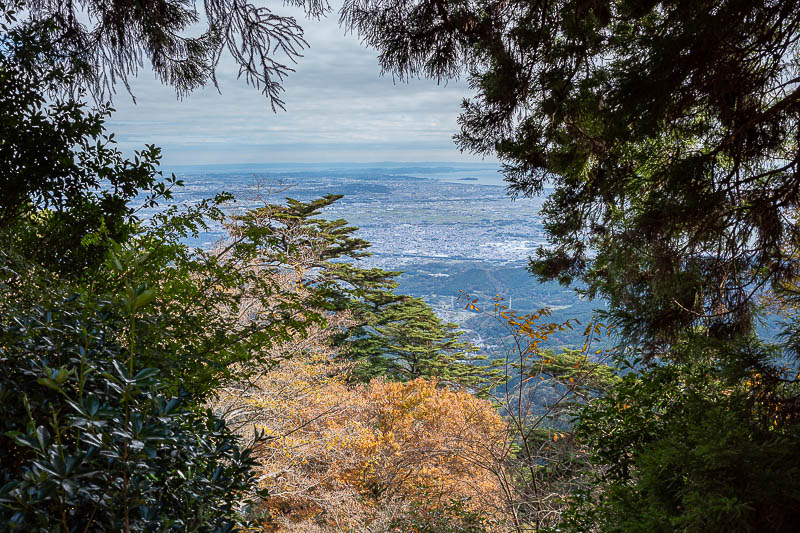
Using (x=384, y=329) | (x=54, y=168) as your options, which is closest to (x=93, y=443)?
(x=54, y=168)

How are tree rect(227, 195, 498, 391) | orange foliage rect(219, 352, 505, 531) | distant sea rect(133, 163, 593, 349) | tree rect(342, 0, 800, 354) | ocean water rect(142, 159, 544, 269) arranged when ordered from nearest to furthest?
tree rect(342, 0, 800, 354) < orange foliage rect(219, 352, 505, 531) < tree rect(227, 195, 498, 391) < distant sea rect(133, 163, 593, 349) < ocean water rect(142, 159, 544, 269)

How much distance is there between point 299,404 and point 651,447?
505 cm

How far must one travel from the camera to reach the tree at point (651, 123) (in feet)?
6.42

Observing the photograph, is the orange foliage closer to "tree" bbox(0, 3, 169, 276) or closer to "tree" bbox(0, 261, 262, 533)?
"tree" bbox(0, 3, 169, 276)

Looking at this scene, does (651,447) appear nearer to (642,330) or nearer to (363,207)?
(642,330)

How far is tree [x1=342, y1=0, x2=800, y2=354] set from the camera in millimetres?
1958

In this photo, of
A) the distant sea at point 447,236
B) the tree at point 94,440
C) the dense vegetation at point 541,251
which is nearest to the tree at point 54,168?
the dense vegetation at point 541,251

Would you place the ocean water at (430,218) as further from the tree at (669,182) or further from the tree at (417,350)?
the tree at (669,182)

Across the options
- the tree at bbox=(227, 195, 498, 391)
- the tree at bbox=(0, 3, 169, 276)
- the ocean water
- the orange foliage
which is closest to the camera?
the tree at bbox=(0, 3, 169, 276)

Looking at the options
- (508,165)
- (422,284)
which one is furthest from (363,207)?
(508,165)

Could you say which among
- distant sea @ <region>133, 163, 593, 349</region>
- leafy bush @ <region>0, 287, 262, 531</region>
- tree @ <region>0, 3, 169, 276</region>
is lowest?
distant sea @ <region>133, 163, 593, 349</region>

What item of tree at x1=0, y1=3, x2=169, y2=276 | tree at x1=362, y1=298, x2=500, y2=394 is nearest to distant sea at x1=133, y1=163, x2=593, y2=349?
tree at x1=362, y1=298, x2=500, y2=394

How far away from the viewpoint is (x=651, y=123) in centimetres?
196

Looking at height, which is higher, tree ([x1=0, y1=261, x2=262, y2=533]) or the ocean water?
tree ([x1=0, y1=261, x2=262, y2=533])
